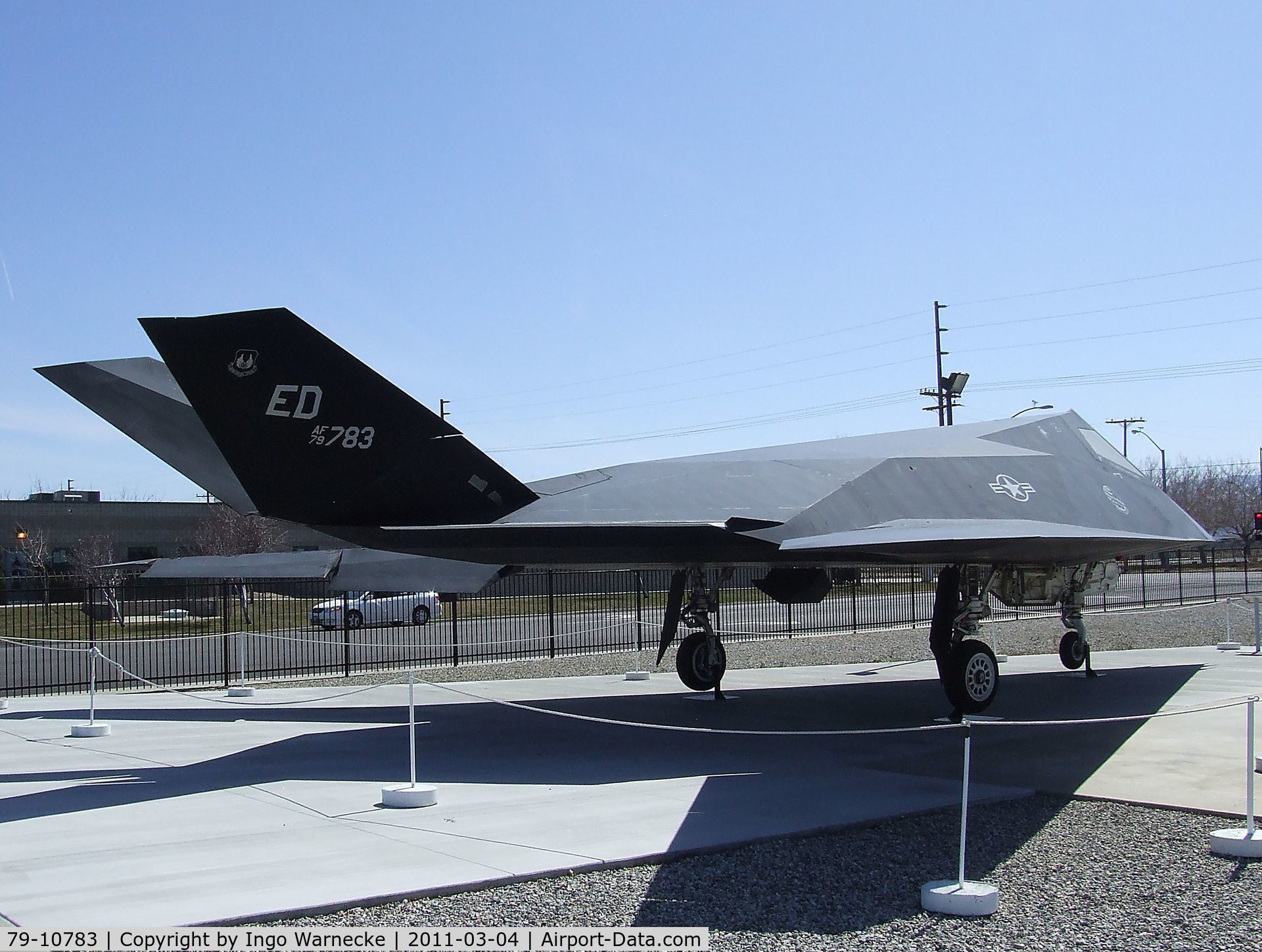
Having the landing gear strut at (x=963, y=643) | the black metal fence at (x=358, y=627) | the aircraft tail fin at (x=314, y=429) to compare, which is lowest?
the black metal fence at (x=358, y=627)

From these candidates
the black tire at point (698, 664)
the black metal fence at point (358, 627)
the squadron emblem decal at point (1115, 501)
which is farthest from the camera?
the black metal fence at point (358, 627)

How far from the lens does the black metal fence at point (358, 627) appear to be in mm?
19672

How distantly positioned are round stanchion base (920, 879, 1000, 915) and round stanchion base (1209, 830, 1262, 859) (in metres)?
1.96

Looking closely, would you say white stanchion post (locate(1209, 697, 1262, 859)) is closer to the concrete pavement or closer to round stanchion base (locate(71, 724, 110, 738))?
the concrete pavement

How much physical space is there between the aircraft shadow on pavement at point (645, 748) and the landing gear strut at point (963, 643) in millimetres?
436

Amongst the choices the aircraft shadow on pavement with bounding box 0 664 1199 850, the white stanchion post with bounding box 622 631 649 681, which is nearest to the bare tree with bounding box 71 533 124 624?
the white stanchion post with bounding box 622 631 649 681

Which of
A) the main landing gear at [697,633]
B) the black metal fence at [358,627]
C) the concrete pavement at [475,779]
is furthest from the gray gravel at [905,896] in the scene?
the black metal fence at [358,627]

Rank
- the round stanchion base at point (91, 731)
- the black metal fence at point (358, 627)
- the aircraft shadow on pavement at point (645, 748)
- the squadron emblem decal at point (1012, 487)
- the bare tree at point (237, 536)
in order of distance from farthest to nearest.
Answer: the bare tree at point (237, 536), the black metal fence at point (358, 627), the squadron emblem decal at point (1012, 487), the round stanchion base at point (91, 731), the aircraft shadow on pavement at point (645, 748)

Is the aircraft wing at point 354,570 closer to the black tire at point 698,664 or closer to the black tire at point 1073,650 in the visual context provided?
the black tire at point 698,664

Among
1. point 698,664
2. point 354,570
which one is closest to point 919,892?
point 354,570

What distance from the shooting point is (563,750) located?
34.8 feet

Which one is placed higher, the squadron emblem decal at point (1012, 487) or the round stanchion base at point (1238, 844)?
the squadron emblem decal at point (1012, 487)

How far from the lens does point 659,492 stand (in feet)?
37.4

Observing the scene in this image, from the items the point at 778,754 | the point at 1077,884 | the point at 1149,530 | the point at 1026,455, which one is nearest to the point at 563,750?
the point at 778,754
